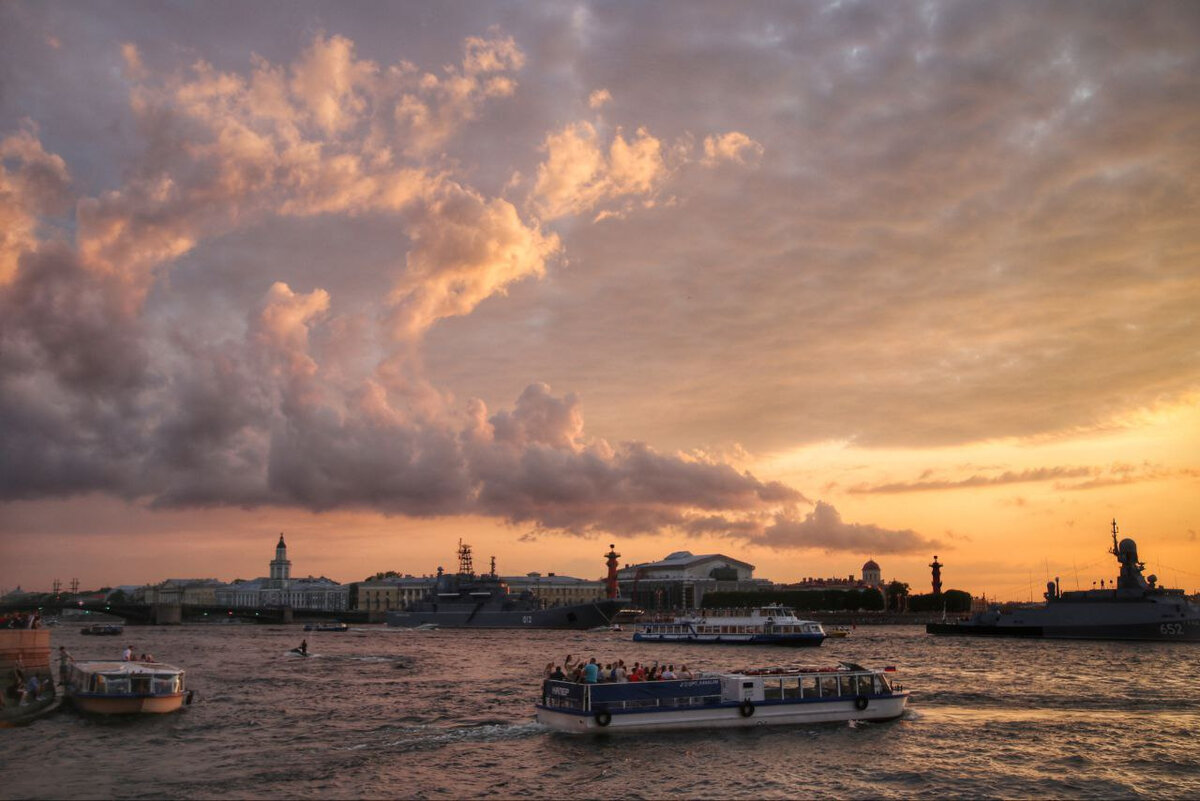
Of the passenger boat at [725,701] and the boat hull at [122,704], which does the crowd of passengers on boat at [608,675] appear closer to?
the passenger boat at [725,701]

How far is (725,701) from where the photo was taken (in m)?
38.2

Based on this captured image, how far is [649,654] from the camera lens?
8781 centimetres

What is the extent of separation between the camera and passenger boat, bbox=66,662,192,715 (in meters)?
40.7

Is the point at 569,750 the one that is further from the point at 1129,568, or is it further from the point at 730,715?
the point at 1129,568

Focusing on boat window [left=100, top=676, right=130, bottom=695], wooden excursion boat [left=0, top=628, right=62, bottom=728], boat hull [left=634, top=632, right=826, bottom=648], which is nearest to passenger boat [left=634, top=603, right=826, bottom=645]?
boat hull [left=634, top=632, right=826, bottom=648]

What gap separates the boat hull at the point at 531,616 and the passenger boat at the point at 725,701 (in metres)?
115

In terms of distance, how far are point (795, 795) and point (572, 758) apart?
8.60m

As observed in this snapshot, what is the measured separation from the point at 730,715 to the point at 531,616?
395ft

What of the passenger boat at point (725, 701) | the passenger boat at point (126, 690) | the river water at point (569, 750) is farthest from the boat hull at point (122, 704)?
the passenger boat at point (725, 701)

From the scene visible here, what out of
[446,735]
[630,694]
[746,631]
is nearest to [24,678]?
[446,735]

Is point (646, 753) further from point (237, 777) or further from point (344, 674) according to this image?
point (344, 674)

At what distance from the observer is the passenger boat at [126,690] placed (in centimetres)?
4072

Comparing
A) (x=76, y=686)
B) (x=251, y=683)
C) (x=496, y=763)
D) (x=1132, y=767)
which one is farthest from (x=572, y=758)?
(x=251, y=683)

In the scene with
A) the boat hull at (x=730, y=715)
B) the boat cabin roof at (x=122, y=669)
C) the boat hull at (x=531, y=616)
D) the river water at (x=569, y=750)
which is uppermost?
the boat cabin roof at (x=122, y=669)
